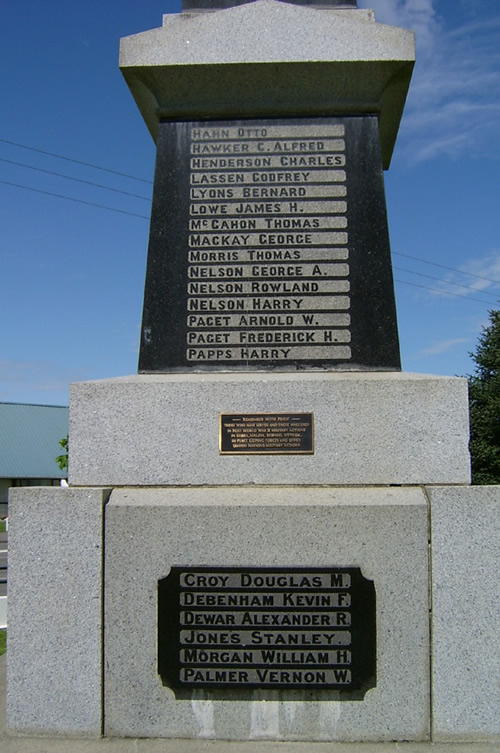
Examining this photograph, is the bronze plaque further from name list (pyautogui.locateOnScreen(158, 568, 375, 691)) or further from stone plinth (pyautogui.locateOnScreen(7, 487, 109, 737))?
stone plinth (pyautogui.locateOnScreen(7, 487, 109, 737))

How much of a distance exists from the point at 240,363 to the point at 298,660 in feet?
6.29

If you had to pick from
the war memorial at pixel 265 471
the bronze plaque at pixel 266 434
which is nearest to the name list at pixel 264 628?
the war memorial at pixel 265 471

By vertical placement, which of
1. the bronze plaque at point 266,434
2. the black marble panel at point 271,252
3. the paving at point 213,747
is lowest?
the paving at point 213,747

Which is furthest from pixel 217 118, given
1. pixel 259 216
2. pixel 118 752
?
pixel 118 752

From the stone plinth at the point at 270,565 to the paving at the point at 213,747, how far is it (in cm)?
5

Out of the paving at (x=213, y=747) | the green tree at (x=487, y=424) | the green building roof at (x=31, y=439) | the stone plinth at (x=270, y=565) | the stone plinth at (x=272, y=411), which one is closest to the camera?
the paving at (x=213, y=747)

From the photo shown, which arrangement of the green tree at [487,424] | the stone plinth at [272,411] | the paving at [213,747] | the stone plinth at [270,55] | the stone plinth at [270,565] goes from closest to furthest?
the paving at [213,747]
the stone plinth at [270,565]
the stone plinth at [272,411]
the stone plinth at [270,55]
the green tree at [487,424]

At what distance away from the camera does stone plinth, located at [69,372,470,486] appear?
436cm

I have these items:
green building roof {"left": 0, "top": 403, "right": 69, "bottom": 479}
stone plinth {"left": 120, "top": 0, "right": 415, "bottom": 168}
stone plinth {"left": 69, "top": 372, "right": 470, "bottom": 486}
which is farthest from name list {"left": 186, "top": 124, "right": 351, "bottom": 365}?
green building roof {"left": 0, "top": 403, "right": 69, "bottom": 479}

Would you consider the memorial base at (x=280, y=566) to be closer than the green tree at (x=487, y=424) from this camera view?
Yes

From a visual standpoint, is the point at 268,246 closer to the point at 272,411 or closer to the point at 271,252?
the point at 271,252

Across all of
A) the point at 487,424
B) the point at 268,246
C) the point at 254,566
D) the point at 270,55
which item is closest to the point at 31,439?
the point at 487,424

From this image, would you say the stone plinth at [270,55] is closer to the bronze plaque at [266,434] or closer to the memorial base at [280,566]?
the memorial base at [280,566]

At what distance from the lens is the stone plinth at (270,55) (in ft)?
15.6
